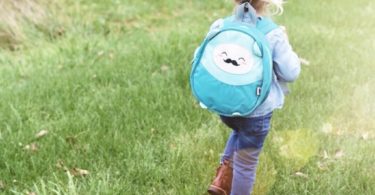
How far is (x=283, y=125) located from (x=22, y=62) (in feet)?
11.2

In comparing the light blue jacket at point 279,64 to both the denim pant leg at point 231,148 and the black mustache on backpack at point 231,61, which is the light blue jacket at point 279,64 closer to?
the black mustache on backpack at point 231,61

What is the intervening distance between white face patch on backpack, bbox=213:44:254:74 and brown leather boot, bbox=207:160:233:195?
38.2 inches

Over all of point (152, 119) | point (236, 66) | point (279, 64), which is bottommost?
point (152, 119)

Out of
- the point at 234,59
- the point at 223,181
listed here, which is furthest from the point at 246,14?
the point at 223,181

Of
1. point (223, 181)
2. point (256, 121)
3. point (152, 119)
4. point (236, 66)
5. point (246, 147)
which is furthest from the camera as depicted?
point (152, 119)

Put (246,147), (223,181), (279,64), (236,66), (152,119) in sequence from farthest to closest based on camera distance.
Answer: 1. (152,119)
2. (223,181)
3. (246,147)
4. (279,64)
5. (236,66)

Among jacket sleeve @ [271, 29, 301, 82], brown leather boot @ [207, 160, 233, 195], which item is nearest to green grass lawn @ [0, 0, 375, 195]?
brown leather boot @ [207, 160, 233, 195]

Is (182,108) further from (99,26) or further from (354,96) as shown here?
(99,26)

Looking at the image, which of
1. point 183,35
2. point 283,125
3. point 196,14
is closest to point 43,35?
point 183,35

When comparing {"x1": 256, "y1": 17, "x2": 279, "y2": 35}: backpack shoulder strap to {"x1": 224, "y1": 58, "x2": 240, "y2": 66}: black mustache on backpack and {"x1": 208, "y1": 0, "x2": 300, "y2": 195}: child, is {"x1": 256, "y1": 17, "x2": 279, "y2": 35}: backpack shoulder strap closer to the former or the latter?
{"x1": 208, "y1": 0, "x2": 300, "y2": 195}: child

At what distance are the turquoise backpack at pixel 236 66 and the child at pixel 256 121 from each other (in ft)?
0.32

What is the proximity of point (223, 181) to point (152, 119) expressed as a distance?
132 centimetres

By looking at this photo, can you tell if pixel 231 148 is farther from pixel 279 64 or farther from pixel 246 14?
pixel 246 14

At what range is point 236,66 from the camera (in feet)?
11.1
